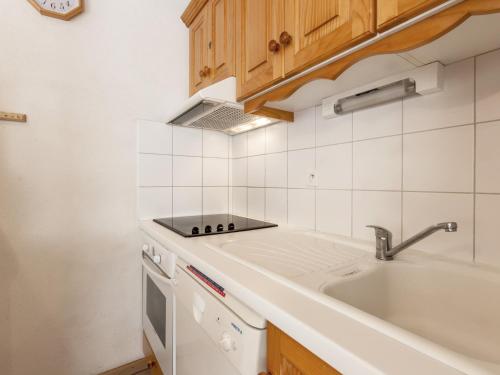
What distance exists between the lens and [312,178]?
46.1 inches

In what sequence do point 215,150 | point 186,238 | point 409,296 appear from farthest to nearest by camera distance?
point 215,150 → point 186,238 → point 409,296

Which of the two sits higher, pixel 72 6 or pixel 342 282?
pixel 72 6

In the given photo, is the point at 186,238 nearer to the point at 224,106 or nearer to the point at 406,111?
the point at 224,106

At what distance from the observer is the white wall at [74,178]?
1.20 m

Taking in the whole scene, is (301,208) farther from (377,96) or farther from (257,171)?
(377,96)

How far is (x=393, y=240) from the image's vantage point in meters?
0.87

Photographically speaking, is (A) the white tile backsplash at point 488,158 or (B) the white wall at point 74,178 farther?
(B) the white wall at point 74,178

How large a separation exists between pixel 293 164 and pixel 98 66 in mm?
1176

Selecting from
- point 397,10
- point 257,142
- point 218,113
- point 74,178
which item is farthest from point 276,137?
point 74,178

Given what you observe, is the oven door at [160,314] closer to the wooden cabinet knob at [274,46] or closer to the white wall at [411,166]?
the white wall at [411,166]

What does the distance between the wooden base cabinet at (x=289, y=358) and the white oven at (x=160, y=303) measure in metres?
0.56

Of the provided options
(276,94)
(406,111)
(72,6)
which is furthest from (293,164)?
(72,6)

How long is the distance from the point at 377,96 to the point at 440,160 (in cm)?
29

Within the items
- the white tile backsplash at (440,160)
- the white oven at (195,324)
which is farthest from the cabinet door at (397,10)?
the white oven at (195,324)
